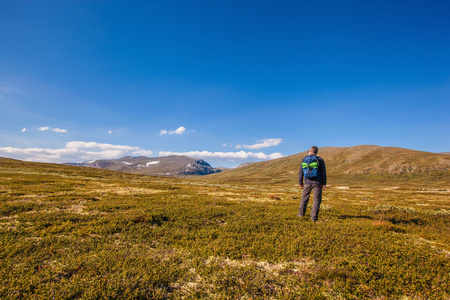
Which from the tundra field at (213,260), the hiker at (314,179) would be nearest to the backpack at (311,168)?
the hiker at (314,179)

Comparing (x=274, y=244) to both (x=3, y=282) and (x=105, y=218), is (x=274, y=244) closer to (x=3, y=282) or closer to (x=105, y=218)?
(x=3, y=282)

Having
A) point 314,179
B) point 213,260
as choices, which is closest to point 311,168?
point 314,179

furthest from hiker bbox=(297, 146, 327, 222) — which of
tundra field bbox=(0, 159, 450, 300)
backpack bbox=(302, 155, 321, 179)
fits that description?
tundra field bbox=(0, 159, 450, 300)

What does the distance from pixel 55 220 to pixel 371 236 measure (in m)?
15.5

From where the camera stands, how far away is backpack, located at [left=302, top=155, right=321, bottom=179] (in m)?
11.5

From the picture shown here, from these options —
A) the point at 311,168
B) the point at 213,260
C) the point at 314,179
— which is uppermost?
the point at 311,168

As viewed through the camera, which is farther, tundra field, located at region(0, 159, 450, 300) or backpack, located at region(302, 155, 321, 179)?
backpack, located at region(302, 155, 321, 179)

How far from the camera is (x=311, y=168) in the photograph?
11.7 meters

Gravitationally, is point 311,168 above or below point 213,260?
above

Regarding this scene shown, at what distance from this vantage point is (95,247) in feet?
21.8

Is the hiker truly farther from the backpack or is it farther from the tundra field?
the tundra field

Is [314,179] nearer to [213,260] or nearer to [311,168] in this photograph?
[311,168]

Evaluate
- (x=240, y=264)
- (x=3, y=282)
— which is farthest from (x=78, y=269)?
(x=240, y=264)

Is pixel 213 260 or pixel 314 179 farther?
pixel 314 179
